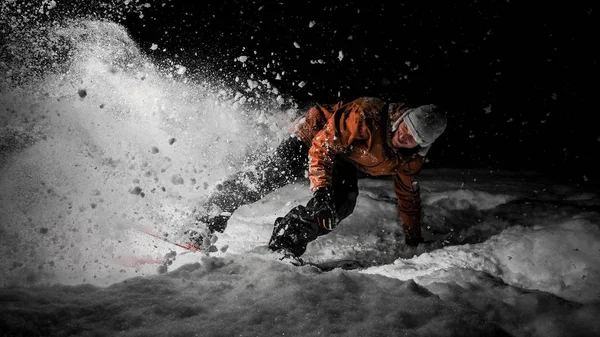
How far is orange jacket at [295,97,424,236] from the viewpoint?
10.7ft

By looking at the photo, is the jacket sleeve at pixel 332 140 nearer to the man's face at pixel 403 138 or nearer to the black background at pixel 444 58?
the man's face at pixel 403 138

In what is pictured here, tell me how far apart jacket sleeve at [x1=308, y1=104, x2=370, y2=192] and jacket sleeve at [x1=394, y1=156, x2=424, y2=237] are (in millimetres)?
668

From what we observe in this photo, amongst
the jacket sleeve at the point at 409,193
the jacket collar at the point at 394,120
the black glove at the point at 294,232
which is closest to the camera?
the black glove at the point at 294,232

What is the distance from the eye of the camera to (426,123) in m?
2.99

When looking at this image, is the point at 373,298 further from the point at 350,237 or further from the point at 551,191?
the point at 551,191

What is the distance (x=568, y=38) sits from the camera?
228 inches

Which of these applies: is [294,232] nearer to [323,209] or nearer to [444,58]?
[323,209]

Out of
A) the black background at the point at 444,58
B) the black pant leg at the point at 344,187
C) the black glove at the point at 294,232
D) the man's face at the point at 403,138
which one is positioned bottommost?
the black glove at the point at 294,232

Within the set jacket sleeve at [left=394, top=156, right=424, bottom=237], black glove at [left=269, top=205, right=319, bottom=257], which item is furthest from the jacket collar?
black glove at [left=269, top=205, right=319, bottom=257]

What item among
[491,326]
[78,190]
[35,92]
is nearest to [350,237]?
[491,326]

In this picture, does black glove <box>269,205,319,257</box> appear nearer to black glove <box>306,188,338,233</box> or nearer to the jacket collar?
black glove <box>306,188,338,233</box>

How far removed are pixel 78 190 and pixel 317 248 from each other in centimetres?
283

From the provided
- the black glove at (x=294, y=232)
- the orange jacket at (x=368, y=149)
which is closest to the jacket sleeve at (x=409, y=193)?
the orange jacket at (x=368, y=149)

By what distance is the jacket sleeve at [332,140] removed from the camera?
10.6ft
